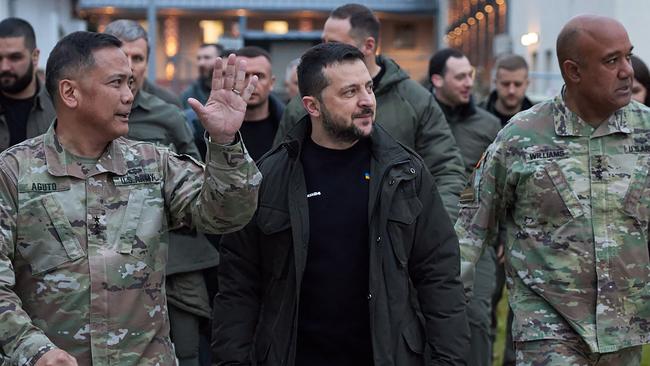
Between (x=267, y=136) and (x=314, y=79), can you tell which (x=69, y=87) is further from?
(x=267, y=136)

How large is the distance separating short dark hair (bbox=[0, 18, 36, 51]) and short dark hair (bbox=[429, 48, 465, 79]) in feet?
11.0

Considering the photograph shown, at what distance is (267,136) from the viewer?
773cm

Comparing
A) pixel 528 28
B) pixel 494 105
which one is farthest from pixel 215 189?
pixel 528 28

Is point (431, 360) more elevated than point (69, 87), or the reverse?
point (69, 87)

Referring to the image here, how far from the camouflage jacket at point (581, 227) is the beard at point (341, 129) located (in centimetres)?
90

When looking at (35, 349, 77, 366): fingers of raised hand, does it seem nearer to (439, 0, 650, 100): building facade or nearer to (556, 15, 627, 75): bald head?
(556, 15, 627, 75): bald head

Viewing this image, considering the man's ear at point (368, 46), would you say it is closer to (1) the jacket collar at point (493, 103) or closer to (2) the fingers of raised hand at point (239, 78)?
(2) the fingers of raised hand at point (239, 78)

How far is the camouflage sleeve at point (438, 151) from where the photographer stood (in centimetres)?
667

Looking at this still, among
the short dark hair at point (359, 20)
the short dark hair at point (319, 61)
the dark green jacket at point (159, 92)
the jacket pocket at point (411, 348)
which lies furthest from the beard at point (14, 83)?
the jacket pocket at point (411, 348)

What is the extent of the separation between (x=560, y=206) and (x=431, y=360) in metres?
1.03

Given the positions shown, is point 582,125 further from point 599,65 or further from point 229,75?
point 229,75

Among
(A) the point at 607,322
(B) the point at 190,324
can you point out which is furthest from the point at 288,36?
(A) the point at 607,322

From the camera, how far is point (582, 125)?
5.43 meters

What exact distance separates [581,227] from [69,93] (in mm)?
2382
